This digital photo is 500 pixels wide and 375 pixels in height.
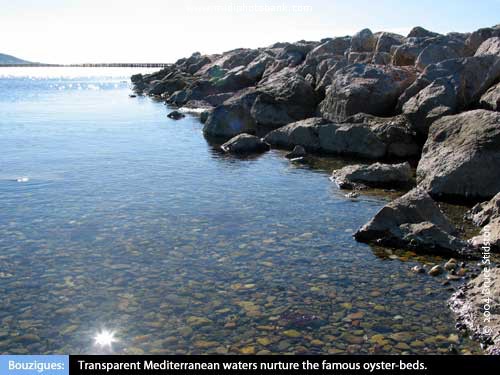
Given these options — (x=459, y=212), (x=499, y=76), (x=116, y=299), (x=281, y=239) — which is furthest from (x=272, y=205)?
(x=499, y=76)

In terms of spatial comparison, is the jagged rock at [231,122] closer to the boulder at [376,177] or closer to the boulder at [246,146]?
the boulder at [246,146]

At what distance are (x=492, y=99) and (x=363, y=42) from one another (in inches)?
1091

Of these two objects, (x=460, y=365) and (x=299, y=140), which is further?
(x=299, y=140)

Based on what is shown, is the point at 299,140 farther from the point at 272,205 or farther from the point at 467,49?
the point at 467,49

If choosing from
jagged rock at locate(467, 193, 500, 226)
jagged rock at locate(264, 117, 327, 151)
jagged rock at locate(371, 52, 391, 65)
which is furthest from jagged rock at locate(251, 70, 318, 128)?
jagged rock at locate(467, 193, 500, 226)

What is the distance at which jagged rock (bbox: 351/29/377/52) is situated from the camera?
5109 cm

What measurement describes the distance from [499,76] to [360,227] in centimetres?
1662

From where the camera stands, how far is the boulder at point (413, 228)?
579 inches

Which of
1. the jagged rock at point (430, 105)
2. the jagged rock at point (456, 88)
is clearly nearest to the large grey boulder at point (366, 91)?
the jagged rock at point (430, 105)

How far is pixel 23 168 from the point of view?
26328mm

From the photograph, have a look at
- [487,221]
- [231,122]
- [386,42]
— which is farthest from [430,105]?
[386,42]

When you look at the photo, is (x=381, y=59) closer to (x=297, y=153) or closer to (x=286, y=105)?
(x=286, y=105)

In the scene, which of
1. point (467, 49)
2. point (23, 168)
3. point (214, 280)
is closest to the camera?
point (214, 280)

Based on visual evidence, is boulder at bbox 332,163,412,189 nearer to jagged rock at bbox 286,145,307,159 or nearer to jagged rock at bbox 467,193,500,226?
jagged rock at bbox 467,193,500,226
